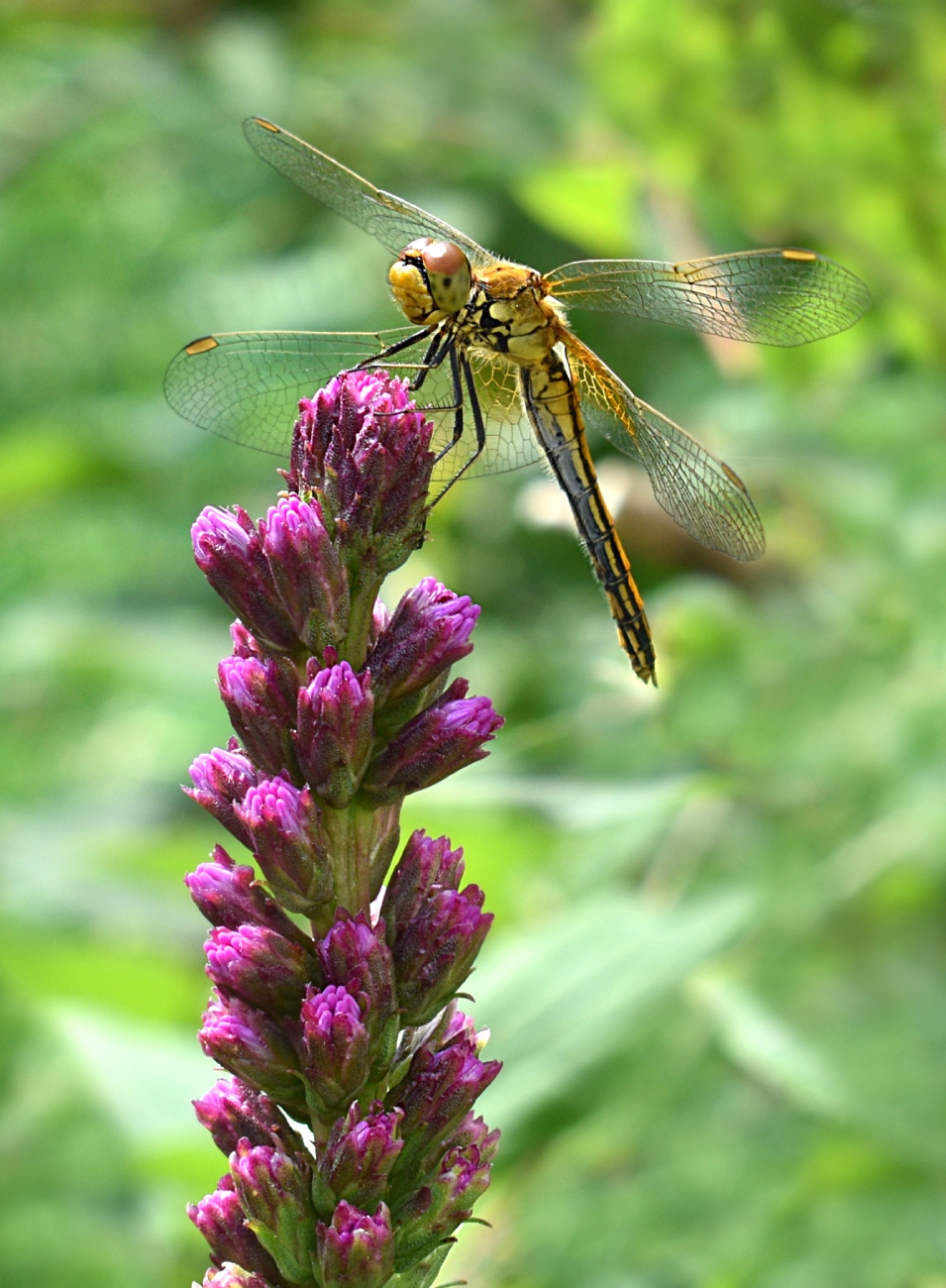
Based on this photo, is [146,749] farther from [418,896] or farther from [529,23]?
[418,896]

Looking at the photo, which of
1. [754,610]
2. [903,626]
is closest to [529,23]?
[754,610]

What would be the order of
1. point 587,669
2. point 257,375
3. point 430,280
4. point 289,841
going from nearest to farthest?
point 289,841 → point 430,280 → point 257,375 → point 587,669

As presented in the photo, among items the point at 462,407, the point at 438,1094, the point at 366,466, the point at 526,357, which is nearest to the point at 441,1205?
the point at 438,1094

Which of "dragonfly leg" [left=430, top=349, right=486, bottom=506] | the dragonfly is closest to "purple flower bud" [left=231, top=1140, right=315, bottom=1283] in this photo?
the dragonfly

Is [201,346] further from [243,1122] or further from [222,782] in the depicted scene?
[243,1122]

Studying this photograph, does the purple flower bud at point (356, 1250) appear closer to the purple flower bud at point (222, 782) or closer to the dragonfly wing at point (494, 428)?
the purple flower bud at point (222, 782)

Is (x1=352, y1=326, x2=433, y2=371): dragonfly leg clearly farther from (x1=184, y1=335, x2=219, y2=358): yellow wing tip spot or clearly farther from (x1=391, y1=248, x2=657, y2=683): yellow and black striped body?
(x1=184, y1=335, x2=219, y2=358): yellow wing tip spot

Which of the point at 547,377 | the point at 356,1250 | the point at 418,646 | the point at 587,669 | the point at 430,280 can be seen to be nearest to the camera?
the point at 356,1250
